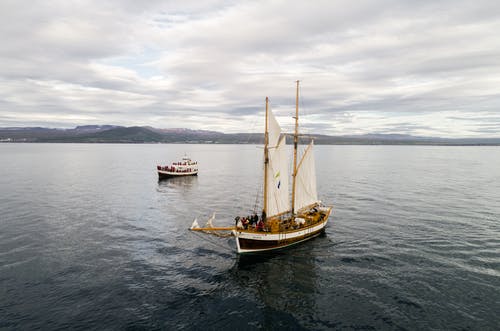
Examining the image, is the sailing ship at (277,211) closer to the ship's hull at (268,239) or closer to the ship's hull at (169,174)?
the ship's hull at (268,239)

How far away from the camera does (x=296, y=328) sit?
80.8 feet

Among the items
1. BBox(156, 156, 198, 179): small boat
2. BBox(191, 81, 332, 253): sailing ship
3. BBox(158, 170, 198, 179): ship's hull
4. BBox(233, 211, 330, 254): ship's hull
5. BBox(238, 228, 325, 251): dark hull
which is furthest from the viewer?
BBox(156, 156, 198, 179): small boat

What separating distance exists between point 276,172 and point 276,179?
107cm

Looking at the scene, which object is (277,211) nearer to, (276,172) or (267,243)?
(267,243)

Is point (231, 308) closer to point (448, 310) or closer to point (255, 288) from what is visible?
point (255, 288)

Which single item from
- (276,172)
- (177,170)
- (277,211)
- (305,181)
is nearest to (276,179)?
(276,172)

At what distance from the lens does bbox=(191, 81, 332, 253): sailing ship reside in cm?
3891

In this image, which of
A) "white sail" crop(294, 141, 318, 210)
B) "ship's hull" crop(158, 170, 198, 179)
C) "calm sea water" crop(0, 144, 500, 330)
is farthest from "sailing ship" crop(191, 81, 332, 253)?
"ship's hull" crop(158, 170, 198, 179)

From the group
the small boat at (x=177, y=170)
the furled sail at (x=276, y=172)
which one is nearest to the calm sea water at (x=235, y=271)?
the furled sail at (x=276, y=172)

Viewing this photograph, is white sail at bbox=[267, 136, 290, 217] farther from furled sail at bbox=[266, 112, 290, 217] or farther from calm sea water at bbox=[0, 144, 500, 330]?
calm sea water at bbox=[0, 144, 500, 330]

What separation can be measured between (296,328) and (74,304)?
20.6 meters

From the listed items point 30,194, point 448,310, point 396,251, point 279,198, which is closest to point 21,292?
point 279,198

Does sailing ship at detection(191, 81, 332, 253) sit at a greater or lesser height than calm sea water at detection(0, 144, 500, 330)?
greater

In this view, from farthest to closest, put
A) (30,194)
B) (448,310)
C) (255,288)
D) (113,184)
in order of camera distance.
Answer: (113,184), (30,194), (255,288), (448,310)
